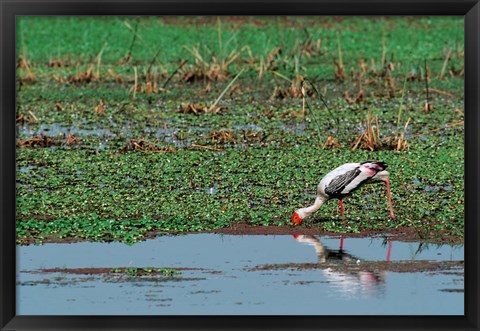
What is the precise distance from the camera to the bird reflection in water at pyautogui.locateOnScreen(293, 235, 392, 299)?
23.7 feet

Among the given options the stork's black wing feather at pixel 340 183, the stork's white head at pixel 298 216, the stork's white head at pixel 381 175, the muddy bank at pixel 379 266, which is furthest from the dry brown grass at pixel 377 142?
the muddy bank at pixel 379 266

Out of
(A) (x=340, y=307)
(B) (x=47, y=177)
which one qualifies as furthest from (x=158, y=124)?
(A) (x=340, y=307)

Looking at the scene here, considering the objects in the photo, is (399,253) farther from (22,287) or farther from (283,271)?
(22,287)

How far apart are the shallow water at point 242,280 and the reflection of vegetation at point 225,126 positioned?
39cm

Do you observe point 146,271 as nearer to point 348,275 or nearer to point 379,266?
point 348,275

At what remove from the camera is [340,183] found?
926cm

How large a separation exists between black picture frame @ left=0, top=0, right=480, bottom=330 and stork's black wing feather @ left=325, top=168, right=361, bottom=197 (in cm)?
219

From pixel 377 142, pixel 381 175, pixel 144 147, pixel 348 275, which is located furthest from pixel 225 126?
pixel 348 275

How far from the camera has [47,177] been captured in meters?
10.5

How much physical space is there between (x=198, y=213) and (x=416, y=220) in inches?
62.3

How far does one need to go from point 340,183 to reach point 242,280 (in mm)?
1971

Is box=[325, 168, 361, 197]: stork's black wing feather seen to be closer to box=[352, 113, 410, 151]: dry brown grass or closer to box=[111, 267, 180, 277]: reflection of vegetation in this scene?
box=[111, 267, 180, 277]: reflection of vegetation

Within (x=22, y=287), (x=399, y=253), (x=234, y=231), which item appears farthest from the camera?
(x=234, y=231)
